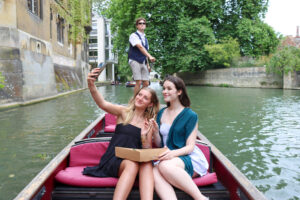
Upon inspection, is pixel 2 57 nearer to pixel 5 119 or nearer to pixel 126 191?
pixel 5 119

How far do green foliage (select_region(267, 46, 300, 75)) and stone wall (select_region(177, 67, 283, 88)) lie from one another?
123 centimetres

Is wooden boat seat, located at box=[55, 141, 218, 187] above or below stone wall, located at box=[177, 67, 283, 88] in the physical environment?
below

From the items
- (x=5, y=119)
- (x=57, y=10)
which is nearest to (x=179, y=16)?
(x=57, y=10)

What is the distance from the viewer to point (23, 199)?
1.69 metres

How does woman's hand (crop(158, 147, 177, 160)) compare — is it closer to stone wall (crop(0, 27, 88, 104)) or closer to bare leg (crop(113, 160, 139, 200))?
bare leg (crop(113, 160, 139, 200))

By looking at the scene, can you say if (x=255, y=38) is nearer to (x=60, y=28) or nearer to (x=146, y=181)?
(x=60, y=28)

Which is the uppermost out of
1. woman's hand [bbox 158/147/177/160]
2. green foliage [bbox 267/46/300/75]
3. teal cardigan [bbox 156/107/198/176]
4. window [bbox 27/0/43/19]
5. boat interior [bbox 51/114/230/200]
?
window [bbox 27/0/43/19]

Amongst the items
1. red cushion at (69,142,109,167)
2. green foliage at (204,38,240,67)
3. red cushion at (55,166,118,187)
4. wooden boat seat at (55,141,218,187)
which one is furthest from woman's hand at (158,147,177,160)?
green foliage at (204,38,240,67)

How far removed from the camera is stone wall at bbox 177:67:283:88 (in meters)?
20.7

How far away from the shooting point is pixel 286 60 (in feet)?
61.0

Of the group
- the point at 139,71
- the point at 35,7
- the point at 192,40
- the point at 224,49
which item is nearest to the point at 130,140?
the point at 139,71

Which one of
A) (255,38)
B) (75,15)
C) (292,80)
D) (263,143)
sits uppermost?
(75,15)

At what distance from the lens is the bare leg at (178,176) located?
2.00 m

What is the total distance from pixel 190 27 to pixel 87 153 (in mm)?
18848
